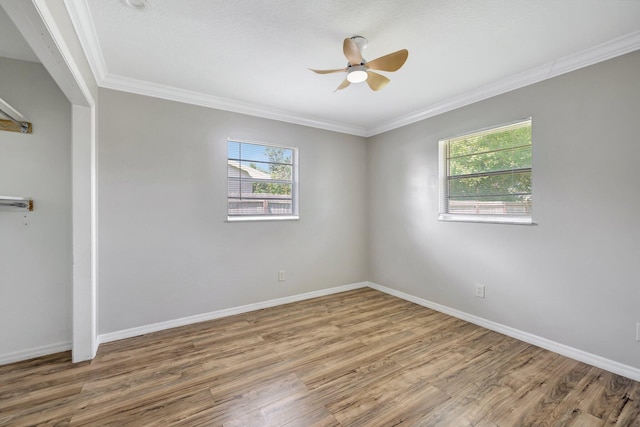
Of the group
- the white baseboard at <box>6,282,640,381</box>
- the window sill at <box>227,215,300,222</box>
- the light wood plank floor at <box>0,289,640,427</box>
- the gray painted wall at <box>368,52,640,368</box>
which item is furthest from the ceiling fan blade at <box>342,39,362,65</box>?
the white baseboard at <box>6,282,640,381</box>

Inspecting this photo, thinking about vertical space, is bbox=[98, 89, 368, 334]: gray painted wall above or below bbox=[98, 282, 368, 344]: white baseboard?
above

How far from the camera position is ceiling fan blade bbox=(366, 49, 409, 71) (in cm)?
194

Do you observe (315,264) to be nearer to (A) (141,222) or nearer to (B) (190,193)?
(B) (190,193)

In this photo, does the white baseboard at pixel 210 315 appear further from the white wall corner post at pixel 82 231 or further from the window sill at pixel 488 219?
the window sill at pixel 488 219

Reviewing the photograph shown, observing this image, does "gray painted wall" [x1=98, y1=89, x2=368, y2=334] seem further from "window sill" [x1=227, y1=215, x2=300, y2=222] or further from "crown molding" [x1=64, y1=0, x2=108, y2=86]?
"crown molding" [x1=64, y1=0, x2=108, y2=86]

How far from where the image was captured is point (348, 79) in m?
2.26

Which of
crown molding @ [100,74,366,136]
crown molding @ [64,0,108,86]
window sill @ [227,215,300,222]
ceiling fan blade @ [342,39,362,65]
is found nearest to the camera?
crown molding @ [64,0,108,86]

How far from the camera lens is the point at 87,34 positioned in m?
1.98

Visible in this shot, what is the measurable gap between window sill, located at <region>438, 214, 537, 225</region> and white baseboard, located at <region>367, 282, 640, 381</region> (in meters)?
1.08

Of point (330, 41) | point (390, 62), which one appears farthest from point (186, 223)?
point (390, 62)

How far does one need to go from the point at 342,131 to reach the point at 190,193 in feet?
7.89

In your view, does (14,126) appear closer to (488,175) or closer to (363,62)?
(363,62)

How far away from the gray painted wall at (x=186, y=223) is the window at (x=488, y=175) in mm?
1679

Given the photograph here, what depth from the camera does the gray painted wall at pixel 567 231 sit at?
2.15 meters
